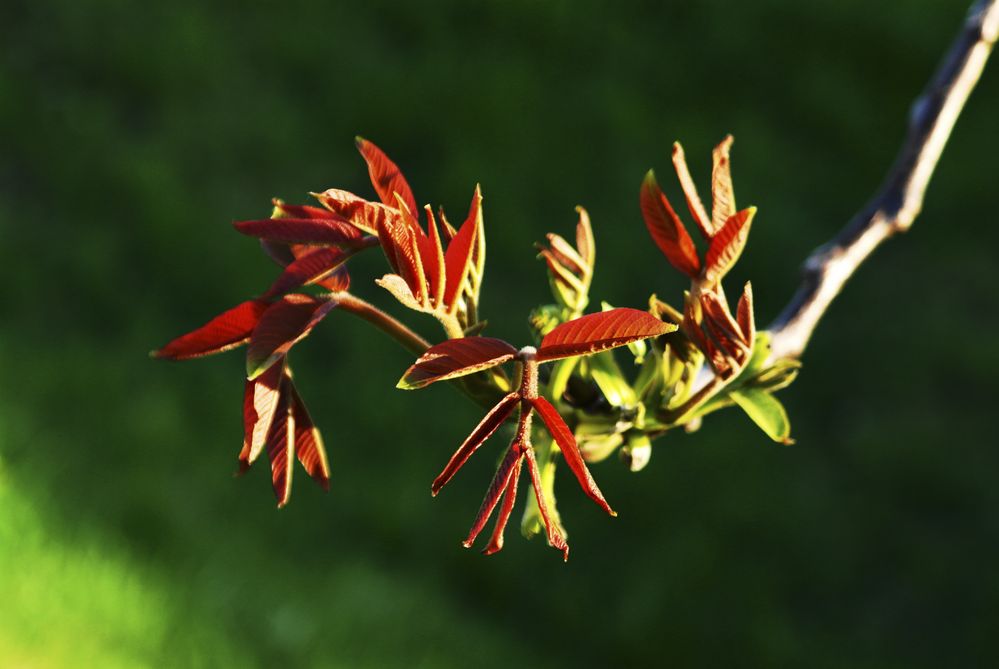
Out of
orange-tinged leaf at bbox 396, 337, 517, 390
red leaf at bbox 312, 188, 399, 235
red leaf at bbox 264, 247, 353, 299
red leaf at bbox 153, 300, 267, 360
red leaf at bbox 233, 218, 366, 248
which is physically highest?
red leaf at bbox 312, 188, 399, 235

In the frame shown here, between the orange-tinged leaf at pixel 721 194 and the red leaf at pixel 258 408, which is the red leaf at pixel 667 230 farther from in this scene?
the red leaf at pixel 258 408

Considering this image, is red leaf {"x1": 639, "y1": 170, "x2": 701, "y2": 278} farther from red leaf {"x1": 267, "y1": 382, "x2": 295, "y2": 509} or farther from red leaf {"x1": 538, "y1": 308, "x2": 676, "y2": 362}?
red leaf {"x1": 267, "y1": 382, "x2": 295, "y2": 509}

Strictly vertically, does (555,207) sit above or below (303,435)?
below

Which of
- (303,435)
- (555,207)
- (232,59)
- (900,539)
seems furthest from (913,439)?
(303,435)

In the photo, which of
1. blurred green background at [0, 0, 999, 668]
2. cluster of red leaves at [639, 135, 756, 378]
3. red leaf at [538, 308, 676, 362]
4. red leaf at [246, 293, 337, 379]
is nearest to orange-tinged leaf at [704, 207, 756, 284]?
cluster of red leaves at [639, 135, 756, 378]

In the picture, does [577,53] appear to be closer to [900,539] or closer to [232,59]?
[232,59]

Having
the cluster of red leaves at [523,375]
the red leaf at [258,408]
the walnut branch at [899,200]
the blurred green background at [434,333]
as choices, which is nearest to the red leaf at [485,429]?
the cluster of red leaves at [523,375]

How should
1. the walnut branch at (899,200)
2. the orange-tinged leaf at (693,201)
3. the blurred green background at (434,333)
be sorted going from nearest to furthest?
the orange-tinged leaf at (693,201) < the walnut branch at (899,200) < the blurred green background at (434,333)
